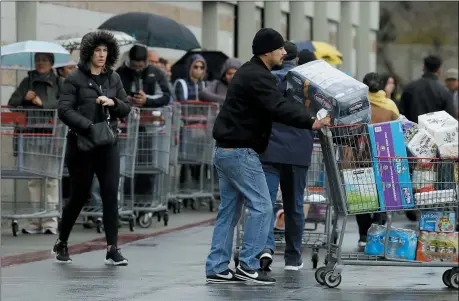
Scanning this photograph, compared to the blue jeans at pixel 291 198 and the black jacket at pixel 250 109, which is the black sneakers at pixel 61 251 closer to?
the blue jeans at pixel 291 198

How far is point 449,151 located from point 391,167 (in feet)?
1.56

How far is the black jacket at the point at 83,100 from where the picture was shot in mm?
12586

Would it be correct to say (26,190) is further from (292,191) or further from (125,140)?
(292,191)

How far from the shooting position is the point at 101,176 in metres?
12.7

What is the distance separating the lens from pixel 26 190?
16.3 meters

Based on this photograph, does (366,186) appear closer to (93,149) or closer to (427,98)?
(93,149)

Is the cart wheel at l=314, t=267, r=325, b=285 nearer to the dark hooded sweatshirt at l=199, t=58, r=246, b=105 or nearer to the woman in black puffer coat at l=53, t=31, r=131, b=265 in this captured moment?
the woman in black puffer coat at l=53, t=31, r=131, b=265

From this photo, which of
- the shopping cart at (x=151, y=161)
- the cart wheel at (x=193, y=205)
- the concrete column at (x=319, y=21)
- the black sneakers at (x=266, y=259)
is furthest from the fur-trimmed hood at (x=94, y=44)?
the concrete column at (x=319, y=21)

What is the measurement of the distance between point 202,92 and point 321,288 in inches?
343

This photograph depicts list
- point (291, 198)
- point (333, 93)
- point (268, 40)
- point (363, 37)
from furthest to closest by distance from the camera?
point (363, 37)
point (291, 198)
point (268, 40)
point (333, 93)

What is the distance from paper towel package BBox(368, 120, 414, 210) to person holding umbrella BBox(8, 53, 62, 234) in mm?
5244

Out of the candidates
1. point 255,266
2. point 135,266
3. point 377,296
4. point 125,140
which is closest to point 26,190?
point 125,140

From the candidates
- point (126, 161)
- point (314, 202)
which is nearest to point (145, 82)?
point (126, 161)

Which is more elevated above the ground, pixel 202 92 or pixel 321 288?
pixel 202 92
